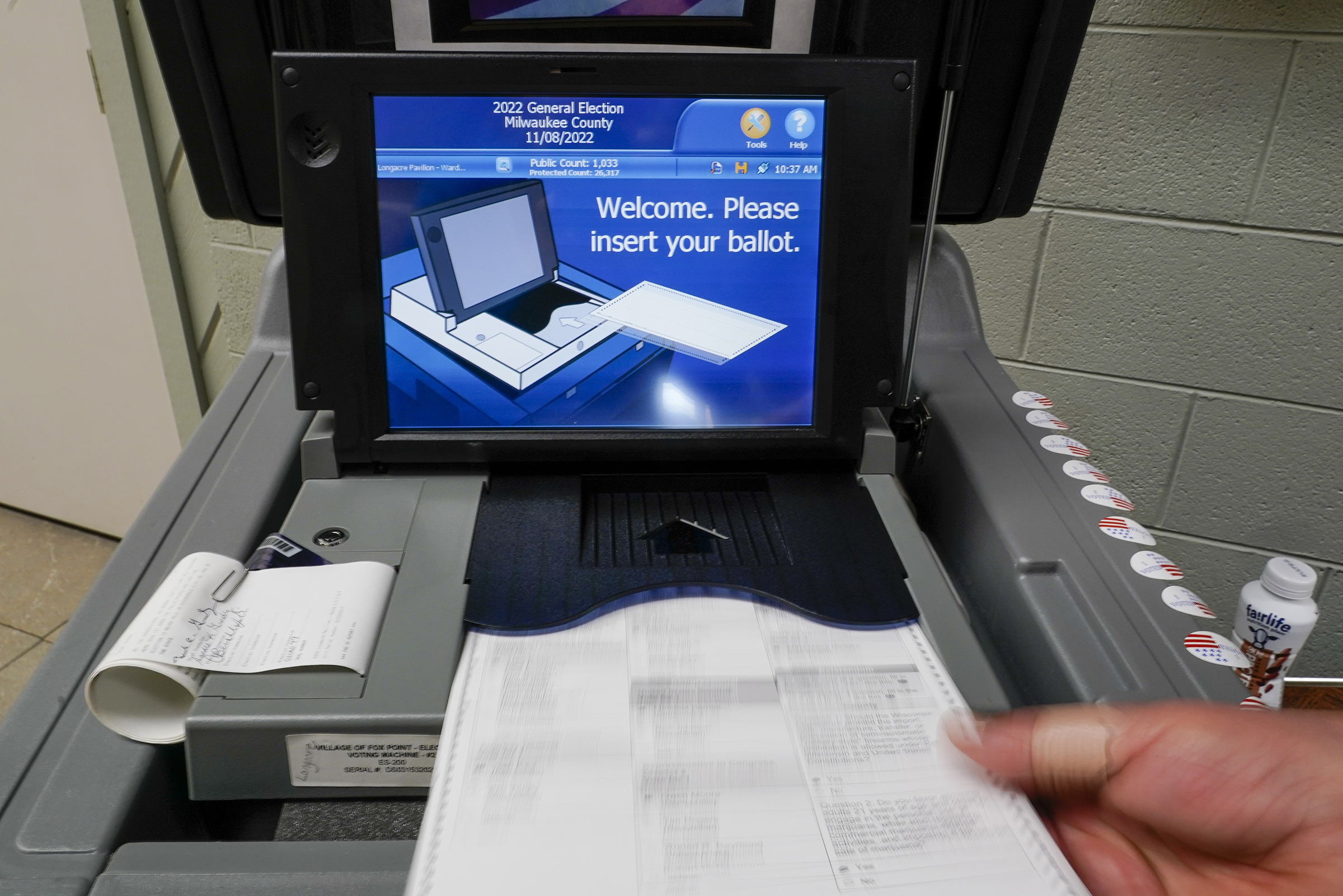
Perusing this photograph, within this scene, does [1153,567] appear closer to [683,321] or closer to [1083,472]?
[1083,472]

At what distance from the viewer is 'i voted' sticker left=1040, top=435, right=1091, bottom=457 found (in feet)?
2.31

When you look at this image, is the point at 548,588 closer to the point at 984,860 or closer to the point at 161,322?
the point at 984,860

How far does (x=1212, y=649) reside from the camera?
0.52 m

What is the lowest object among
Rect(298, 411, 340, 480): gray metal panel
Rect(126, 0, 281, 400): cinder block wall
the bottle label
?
the bottle label

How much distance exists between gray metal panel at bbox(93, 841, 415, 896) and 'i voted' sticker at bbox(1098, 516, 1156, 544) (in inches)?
18.3

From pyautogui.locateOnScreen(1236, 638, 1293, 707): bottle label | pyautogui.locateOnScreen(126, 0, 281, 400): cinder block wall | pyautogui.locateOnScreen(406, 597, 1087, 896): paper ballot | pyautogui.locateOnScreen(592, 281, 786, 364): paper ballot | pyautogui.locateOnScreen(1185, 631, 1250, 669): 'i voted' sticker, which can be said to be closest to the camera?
pyautogui.locateOnScreen(406, 597, 1087, 896): paper ballot

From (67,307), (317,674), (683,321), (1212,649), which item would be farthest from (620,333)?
(67,307)

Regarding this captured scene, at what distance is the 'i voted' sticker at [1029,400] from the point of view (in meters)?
0.76

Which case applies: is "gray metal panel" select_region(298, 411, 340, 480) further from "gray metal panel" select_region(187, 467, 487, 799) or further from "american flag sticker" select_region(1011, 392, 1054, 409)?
"american flag sticker" select_region(1011, 392, 1054, 409)

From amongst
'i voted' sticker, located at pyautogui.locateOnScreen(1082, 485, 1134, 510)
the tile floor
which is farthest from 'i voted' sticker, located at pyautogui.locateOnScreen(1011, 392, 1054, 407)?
the tile floor

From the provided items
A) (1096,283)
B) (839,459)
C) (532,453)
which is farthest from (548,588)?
(1096,283)

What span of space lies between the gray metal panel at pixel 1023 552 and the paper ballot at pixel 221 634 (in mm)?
385

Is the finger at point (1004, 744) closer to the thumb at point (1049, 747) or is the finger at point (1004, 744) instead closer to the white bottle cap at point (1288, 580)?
the thumb at point (1049, 747)

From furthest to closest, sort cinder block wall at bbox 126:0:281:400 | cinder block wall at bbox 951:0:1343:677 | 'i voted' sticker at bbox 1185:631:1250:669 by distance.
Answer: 1. cinder block wall at bbox 126:0:281:400
2. cinder block wall at bbox 951:0:1343:677
3. 'i voted' sticker at bbox 1185:631:1250:669
